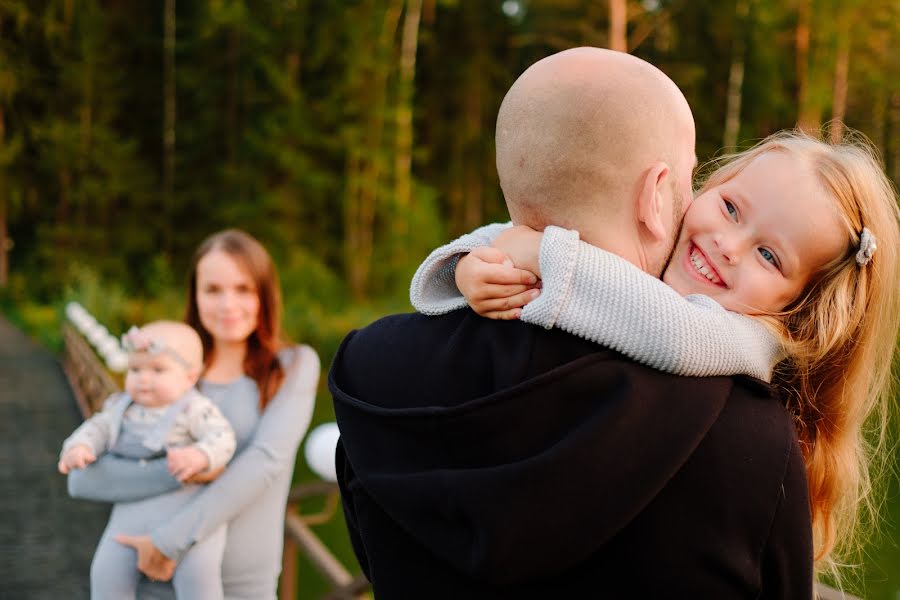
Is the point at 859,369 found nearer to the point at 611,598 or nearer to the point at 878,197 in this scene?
the point at 878,197

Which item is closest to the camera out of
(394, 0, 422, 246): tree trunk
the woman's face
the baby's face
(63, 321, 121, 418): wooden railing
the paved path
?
the baby's face

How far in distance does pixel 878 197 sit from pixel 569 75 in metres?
0.54

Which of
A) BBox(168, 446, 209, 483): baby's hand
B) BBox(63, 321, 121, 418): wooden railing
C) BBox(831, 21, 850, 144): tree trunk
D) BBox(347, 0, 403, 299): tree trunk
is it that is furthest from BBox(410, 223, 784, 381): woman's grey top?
BBox(831, 21, 850, 144): tree trunk

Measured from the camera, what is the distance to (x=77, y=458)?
239 cm

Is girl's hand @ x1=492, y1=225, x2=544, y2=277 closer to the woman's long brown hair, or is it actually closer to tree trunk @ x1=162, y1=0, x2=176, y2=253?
the woman's long brown hair

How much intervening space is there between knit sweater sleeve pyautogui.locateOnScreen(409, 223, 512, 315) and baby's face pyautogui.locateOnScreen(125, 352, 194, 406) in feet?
4.53

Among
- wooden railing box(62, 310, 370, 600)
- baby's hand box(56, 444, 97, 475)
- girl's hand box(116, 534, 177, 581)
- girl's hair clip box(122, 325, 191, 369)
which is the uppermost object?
girl's hair clip box(122, 325, 191, 369)

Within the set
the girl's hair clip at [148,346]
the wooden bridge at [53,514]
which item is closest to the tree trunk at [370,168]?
the wooden bridge at [53,514]

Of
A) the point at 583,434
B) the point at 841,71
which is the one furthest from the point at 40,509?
the point at 841,71

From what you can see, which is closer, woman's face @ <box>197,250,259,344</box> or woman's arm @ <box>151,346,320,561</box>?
woman's arm @ <box>151,346,320,561</box>

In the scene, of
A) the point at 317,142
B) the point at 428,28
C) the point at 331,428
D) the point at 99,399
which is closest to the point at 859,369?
the point at 331,428

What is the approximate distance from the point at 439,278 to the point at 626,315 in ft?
1.16

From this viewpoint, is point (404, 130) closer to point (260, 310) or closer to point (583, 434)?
point (260, 310)

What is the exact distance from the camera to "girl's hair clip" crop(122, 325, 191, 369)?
2.47m
